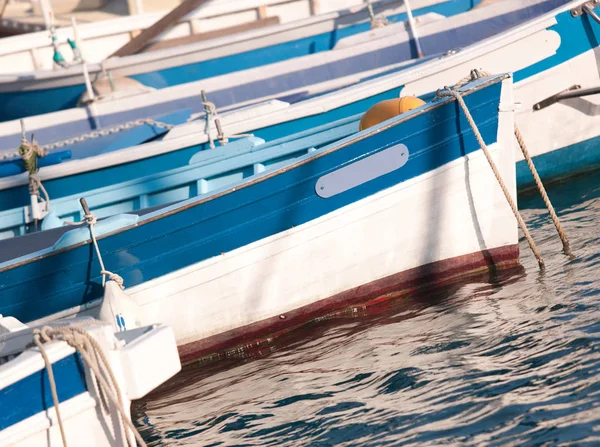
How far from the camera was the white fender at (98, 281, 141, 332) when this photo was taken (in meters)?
6.37

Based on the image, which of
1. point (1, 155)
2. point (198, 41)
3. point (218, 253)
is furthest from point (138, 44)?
point (218, 253)

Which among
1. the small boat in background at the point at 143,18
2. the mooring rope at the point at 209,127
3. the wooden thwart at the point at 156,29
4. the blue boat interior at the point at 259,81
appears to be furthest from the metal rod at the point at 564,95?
the wooden thwart at the point at 156,29

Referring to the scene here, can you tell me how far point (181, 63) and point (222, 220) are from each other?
631 cm

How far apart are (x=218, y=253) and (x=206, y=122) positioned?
2672mm

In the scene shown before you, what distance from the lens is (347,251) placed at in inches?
279

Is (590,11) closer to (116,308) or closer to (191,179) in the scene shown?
(191,179)

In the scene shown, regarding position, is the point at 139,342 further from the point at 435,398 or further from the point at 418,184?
the point at 418,184

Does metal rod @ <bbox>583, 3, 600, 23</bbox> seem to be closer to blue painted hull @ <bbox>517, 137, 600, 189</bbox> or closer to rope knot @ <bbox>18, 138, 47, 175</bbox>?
blue painted hull @ <bbox>517, 137, 600, 189</bbox>

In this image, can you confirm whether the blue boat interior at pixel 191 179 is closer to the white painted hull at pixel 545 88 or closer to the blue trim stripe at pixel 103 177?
the blue trim stripe at pixel 103 177

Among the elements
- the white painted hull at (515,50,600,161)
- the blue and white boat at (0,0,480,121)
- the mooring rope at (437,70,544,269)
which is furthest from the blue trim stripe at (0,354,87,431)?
the blue and white boat at (0,0,480,121)

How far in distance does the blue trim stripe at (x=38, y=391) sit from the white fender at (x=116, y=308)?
179 cm

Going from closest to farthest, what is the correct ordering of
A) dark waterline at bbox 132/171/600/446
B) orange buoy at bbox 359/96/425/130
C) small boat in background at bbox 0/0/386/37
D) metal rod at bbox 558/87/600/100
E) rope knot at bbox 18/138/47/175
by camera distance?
dark waterline at bbox 132/171/600/446
orange buoy at bbox 359/96/425/130
rope knot at bbox 18/138/47/175
metal rod at bbox 558/87/600/100
small boat in background at bbox 0/0/386/37

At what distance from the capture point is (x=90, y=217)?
6328 millimetres

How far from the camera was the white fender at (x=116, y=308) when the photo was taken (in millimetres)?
6367
